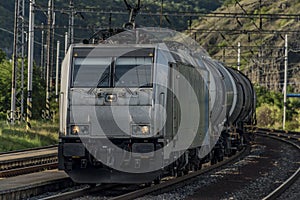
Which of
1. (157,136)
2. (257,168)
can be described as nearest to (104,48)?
(157,136)

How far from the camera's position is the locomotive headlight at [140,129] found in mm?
14391

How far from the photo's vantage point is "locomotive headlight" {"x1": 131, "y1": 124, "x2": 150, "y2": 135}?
14.4 metres

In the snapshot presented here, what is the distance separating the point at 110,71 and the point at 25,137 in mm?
17965

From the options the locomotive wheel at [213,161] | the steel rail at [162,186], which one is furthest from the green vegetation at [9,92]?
the steel rail at [162,186]

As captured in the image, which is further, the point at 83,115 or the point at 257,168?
the point at 257,168

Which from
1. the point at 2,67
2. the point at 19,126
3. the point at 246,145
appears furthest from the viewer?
the point at 2,67

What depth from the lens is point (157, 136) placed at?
1447 cm

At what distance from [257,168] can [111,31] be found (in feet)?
26.1

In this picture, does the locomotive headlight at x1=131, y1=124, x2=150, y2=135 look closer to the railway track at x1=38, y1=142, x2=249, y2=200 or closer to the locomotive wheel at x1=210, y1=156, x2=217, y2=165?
the railway track at x1=38, y1=142, x2=249, y2=200

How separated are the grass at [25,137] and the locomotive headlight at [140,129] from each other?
49.7 ft

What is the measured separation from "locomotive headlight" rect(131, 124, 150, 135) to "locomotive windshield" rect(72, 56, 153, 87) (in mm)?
1011

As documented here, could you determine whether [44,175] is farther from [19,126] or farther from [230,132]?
[19,126]

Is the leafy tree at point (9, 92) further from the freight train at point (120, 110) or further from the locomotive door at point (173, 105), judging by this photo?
the locomotive door at point (173, 105)

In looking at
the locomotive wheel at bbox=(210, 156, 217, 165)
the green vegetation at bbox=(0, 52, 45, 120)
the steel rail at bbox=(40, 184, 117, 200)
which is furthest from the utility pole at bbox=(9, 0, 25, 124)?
the steel rail at bbox=(40, 184, 117, 200)
